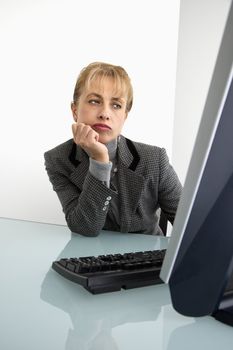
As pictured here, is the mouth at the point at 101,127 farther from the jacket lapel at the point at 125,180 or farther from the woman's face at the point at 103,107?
the jacket lapel at the point at 125,180

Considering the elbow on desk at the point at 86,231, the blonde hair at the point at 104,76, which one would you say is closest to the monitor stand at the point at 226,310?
the elbow on desk at the point at 86,231

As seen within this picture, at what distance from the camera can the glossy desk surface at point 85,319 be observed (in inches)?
16.4

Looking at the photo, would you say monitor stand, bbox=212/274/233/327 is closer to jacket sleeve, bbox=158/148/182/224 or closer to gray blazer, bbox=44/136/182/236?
gray blazer, bbox=44/136/182/236

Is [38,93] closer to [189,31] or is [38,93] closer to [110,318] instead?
[189,31]

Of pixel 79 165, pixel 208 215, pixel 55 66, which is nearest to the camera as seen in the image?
pixel 208 215

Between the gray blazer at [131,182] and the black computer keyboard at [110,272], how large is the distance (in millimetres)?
543

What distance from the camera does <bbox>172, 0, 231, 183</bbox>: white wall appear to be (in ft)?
8.80

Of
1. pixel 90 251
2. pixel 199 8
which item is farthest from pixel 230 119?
pixel 199 8

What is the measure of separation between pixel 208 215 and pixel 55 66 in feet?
7.93

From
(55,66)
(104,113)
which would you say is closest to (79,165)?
(104,113)

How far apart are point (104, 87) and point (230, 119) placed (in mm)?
1155

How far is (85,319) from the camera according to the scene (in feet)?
1.56

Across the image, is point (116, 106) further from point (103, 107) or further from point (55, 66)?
point (55, 66)

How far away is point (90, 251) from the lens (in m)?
0.87
